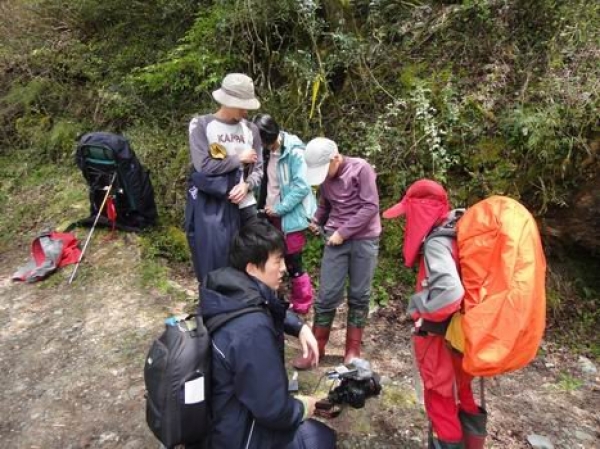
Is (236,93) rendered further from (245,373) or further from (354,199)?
(245,373)

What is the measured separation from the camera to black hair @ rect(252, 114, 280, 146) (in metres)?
3.85

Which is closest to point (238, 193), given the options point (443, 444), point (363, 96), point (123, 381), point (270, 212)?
point (270, 212)

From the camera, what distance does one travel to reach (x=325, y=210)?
11.9 ft

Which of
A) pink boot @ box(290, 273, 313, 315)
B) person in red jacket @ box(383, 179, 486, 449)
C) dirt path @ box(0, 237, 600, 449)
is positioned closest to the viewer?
person in red jacket @ box(383, 179, 486, 449)

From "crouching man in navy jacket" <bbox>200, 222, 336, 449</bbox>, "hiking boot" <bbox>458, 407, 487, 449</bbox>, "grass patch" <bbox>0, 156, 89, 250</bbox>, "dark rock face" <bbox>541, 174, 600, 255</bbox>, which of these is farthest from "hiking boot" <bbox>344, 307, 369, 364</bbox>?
"grass patch" <bbox>0, 156, 89, 250</bbox>

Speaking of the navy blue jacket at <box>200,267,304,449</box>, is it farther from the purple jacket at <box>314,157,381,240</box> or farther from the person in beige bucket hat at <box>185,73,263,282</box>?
the person in beige bucket hat at <box>185,73,263,282</box>

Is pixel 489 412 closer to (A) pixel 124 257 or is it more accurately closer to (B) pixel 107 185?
(A) pixel 124 257

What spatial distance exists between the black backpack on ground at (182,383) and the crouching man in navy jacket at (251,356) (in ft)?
0.13

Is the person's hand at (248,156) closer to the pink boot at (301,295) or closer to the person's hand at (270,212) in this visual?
the person's hand at (270,212)

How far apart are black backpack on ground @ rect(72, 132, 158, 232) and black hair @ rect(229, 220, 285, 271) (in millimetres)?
4023

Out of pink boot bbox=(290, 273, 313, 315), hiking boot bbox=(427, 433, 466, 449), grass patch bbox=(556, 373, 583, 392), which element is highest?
hiking boot bbox=(427, 433, 466, 449)

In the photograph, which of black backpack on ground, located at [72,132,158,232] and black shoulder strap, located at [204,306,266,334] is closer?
black shoulder strap, located at [204,306,266,334]

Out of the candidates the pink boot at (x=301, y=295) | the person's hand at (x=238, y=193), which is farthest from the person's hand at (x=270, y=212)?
the pink boot at (x=301, y=295)

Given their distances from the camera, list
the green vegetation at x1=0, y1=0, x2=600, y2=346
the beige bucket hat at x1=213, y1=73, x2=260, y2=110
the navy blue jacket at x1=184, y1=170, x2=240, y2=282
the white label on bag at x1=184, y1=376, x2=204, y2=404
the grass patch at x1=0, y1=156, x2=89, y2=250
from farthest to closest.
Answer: the grass patch at x1=0, y1=156, x2=89, y2=250
the green vegetation at x1=0, y1=0, x2=600, y2=346
the navy blue jacket at x1=184, y1=170, x2=240, y2=282
the beige bucket hat at x1=213, y1=73, x2=260, y2=110
the white label on bag at x1=184, y1=376, x2=204, y2=404
